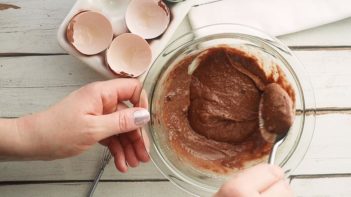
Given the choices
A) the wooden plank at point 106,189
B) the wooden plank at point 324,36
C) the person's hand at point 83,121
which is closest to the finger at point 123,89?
the person's hand at point 83,121

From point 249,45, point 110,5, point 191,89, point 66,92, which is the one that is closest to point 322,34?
point 249,45

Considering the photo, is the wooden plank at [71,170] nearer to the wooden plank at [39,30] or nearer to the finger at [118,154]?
the finger at [118,154]

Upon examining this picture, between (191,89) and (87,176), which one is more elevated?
(191,89)

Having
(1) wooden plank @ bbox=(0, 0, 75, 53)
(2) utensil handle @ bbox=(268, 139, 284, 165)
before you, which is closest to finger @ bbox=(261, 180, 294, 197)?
(2) utensil handle @ bbox=(268, 139, 284, 165)

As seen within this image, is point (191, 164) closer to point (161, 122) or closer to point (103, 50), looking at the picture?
point (161, 122)

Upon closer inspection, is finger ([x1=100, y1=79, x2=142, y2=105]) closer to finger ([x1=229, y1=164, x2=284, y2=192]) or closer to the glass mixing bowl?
the glass mixing bowl

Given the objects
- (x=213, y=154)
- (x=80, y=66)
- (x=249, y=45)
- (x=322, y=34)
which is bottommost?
(x=80, y=66)
